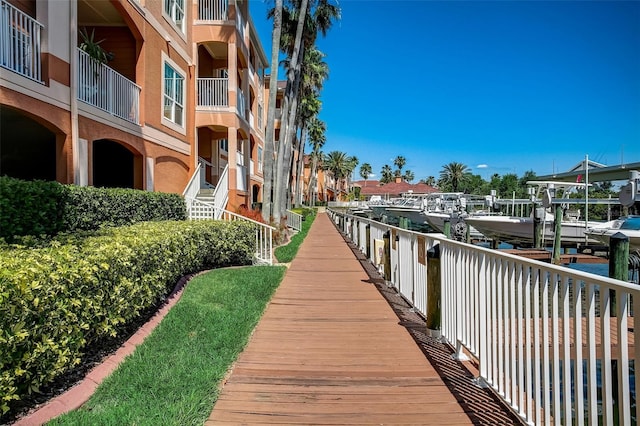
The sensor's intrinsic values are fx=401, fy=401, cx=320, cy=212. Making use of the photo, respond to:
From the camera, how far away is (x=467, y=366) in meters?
4.23

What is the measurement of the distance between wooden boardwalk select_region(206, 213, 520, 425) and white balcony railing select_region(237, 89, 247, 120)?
13.1m

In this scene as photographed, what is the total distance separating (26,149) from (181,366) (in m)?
10.9

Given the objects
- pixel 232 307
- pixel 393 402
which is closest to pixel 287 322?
pixel 232 307

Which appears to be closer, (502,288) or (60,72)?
(502,288)

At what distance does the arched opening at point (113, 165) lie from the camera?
Result: 1354cm

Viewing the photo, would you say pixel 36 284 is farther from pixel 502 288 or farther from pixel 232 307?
pixel 502 288

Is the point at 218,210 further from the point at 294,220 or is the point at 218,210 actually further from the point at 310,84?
the point at 310,84

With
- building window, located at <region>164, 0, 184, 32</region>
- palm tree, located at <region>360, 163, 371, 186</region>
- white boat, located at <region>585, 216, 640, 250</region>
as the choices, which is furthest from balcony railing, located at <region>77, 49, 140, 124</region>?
palm tree, located at <region>360, 163, 371, 186</region>

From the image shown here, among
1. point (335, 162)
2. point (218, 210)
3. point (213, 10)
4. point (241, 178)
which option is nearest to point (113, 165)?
point (218, 210)

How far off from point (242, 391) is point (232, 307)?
9.13 ft

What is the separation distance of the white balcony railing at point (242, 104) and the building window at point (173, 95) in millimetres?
2732

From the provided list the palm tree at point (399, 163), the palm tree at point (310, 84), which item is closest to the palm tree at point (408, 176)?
the palm tree at point (399, 163)

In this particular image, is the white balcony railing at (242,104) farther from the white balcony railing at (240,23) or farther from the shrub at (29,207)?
the shrub at (29,207)

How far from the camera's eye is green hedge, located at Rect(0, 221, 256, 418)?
121 inches
